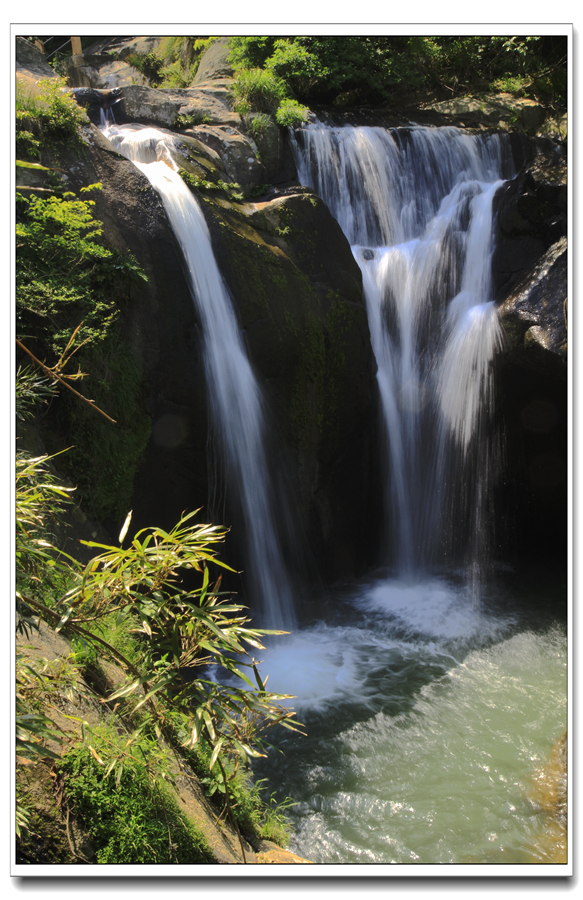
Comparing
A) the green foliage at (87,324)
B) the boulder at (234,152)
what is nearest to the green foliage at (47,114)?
the green foliage at (87,324)

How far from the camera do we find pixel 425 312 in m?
7.74

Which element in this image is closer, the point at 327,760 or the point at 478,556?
the point at 327,760

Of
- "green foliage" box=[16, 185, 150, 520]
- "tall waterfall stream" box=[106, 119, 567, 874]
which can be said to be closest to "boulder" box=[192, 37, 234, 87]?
"tall waterfall stream" box=[106, 119, 567, 874]

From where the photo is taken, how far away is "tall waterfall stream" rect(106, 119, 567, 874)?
12.7 ft

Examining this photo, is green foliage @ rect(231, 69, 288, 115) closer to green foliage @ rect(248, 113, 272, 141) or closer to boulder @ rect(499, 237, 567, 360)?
green foliage @ rect(248, 113, 272, 141)

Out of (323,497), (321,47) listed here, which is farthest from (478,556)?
(321,47)

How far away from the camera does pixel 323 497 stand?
281 inches

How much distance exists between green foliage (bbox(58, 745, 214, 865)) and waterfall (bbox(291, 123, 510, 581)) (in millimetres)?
5502

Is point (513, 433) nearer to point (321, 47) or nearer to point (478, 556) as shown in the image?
point (478, 556)

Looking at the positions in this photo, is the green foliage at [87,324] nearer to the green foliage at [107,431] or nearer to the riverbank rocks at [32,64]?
the green foliage at [107,431]

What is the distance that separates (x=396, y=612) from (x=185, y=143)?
246 inches

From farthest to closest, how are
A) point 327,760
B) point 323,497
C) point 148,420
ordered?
1. point 323,497
2. point 148,420
3. point 327,760

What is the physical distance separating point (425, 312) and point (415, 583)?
374 cm
